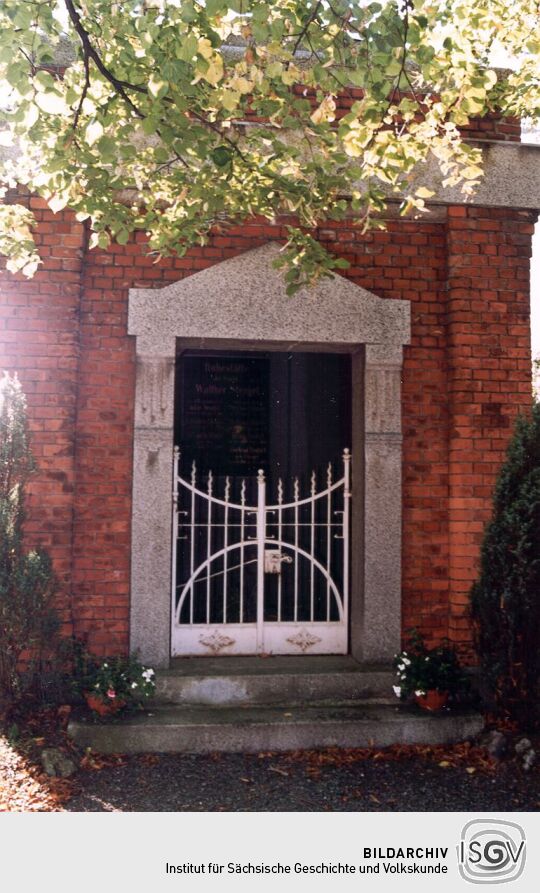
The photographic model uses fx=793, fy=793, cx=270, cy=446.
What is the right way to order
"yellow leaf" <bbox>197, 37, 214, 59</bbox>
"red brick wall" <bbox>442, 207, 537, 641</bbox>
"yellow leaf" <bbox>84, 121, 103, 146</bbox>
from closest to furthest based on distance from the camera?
1. "yellow leaf" <bbox>197, 37, 214, 59</bbox>
2. "yellow leaf" <bbox>84, 121, 103, 146</bbox>
3. "red brick wall" <bbox>442, 207, 537, 641</bbox>

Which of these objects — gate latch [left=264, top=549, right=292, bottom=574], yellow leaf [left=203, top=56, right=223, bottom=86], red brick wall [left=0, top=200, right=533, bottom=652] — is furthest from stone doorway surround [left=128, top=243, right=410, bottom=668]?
yellow leaf [left=203, top=56, right=223, bottom=86]

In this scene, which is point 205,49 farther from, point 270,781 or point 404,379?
point 270,781

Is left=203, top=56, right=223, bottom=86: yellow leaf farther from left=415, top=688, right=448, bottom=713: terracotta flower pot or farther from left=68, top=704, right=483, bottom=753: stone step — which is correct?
left=415, top=688, right=448, bottom=713: terracotta flower pot

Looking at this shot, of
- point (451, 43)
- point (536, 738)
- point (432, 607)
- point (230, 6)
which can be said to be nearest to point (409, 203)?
point (451, 43)

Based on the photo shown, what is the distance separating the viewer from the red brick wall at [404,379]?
5191 millimetres

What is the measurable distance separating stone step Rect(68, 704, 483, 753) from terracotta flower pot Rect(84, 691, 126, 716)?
7cm

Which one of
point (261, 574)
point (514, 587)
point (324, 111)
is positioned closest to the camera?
point (324, 111)

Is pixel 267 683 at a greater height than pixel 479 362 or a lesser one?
lesser

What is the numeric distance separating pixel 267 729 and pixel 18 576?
70.5 inches

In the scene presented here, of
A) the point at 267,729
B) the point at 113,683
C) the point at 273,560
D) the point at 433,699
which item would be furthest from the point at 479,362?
the point at 113,683

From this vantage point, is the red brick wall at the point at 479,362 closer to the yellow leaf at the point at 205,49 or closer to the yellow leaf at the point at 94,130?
the yellow leaf at the point at 205,49

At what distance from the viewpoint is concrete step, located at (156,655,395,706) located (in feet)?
16.9

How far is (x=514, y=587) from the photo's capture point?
4.87 metres

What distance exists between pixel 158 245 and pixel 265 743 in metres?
3.13
